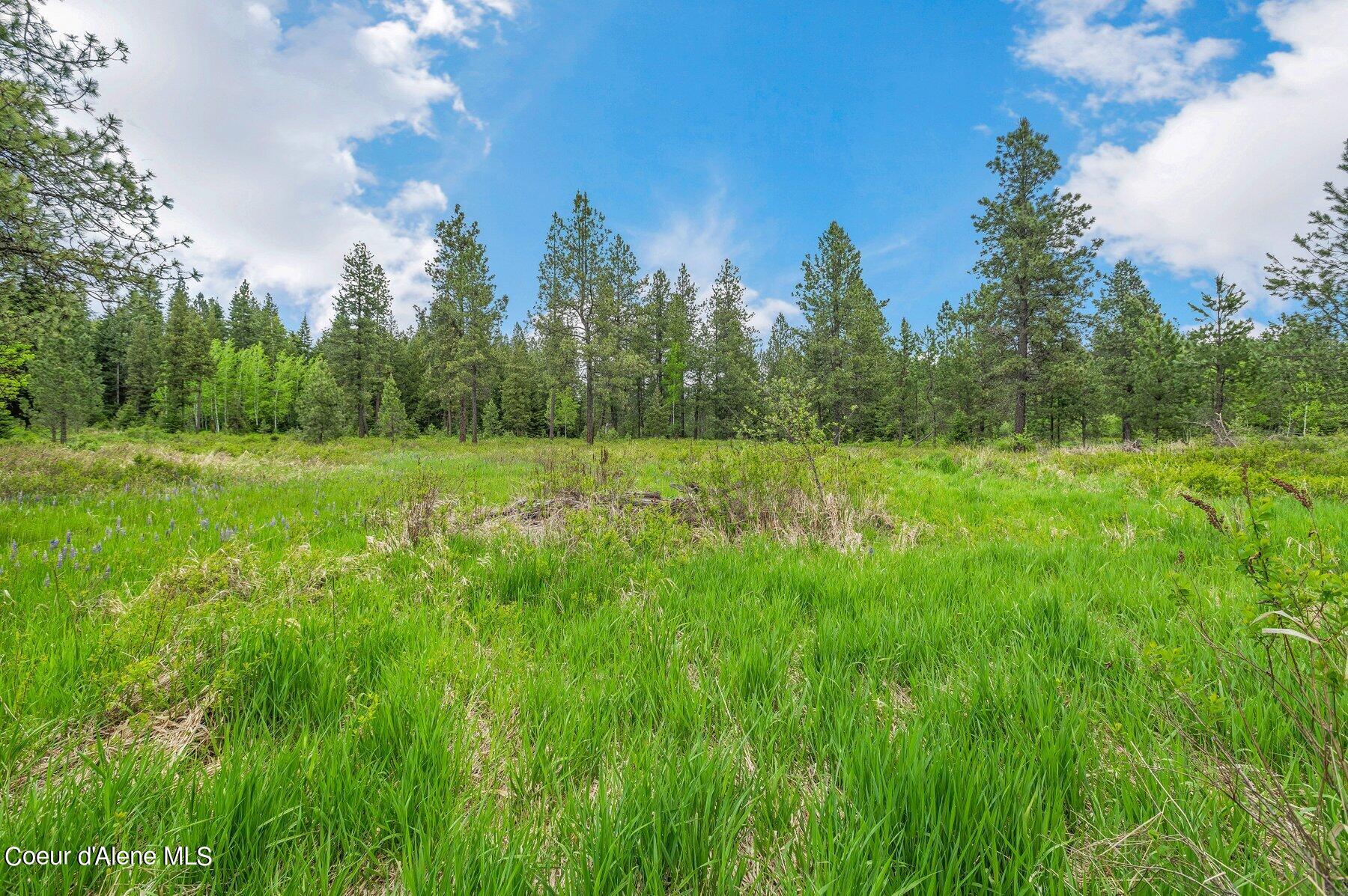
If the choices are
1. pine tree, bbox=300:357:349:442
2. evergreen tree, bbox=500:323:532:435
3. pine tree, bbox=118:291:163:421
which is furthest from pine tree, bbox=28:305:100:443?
evergreen tree, bbox=500:323:532:435

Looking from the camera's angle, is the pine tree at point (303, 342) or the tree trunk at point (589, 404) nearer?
the tree trunk at point (589, 404)

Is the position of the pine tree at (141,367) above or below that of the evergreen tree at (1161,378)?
above

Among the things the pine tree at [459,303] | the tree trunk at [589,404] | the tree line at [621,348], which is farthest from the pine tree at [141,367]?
the tree trunk at [589,404]

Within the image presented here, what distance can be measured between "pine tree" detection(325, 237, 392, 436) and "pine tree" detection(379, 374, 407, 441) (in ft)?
3.89

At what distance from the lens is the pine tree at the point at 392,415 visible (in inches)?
1545

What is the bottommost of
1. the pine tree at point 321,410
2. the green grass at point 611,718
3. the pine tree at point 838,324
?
the green grass at point 611,718

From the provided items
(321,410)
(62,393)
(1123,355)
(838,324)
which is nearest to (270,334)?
(62,393)

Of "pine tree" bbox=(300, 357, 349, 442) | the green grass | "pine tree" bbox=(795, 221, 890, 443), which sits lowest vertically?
the green grass

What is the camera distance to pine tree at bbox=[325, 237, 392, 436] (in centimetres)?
3862

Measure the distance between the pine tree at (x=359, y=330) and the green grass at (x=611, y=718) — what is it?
1633 inches

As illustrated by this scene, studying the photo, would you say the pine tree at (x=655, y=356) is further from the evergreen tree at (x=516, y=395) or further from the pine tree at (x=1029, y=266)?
the pine tree at (x=1029, y=266)

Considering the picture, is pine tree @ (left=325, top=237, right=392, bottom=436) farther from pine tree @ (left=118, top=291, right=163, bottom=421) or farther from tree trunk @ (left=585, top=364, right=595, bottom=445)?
pine tree @ (left=118, top=291, right=163, bottom=421)

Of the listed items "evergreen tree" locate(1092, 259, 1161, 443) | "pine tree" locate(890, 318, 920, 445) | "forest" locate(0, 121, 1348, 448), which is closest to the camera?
"forest" locate(0, 121, 1348, 448)

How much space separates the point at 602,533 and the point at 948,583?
2717 millimetres
